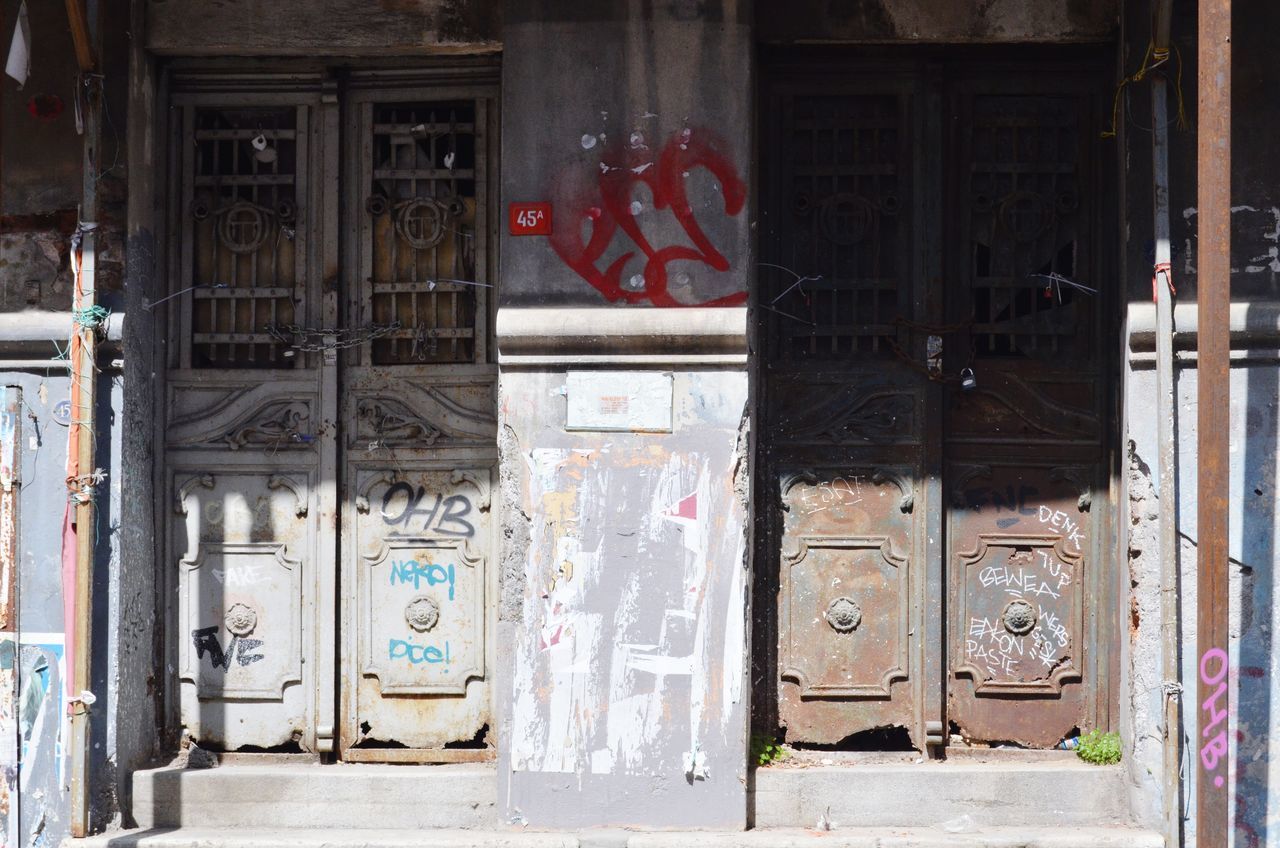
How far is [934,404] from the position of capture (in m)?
5.66

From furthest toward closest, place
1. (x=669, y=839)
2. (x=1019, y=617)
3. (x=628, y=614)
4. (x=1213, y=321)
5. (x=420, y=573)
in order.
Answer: (x=420, y=573) < (x=1019, y=617) < (x=628, y=614) < (x=669, y=839) < (x=1213, y=321)

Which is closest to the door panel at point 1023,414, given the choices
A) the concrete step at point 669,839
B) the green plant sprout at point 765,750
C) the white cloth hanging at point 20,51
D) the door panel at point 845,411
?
the door panel at point 845,411

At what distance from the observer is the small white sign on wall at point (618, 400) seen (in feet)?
17.6

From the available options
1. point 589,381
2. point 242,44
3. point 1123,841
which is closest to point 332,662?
point 589,381

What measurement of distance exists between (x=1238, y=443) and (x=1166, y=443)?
37 cm

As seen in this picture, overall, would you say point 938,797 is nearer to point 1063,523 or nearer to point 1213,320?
point 1063,523

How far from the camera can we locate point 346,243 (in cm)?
582

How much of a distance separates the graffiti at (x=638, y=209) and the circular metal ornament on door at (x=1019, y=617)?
199cm

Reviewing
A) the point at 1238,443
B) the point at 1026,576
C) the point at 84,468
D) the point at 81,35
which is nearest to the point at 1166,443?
the point at 1238,443

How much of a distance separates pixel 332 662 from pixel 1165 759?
3617mm

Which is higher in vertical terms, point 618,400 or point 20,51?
point 20,51

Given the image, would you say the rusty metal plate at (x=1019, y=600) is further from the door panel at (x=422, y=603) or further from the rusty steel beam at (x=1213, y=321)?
the door panel at (x=422, y=603)

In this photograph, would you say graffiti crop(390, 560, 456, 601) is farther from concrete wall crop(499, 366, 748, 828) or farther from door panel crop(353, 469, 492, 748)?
concrete wall crop(499, 366, 748, 828)

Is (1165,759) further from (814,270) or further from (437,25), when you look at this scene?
(437,25)
